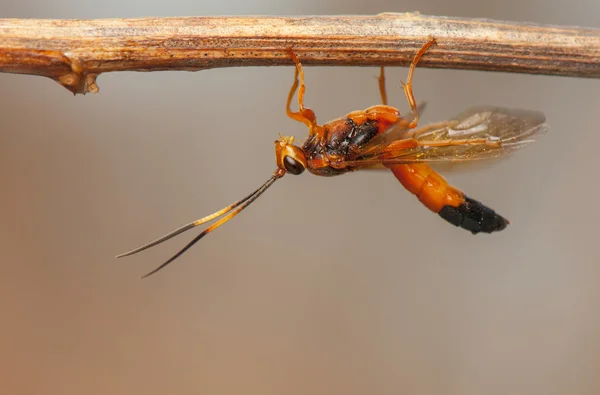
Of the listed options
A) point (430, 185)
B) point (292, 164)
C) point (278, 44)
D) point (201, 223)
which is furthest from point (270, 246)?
point (278, 44)

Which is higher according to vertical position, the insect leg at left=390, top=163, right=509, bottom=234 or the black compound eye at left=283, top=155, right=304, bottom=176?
the insect leg at left=390, top=163, right=509, bottom=234

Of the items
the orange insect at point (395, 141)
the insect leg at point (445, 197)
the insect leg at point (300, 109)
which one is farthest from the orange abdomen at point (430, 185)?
the insect leg at point (300, 109)

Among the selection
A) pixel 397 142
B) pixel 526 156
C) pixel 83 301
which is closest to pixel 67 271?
pixel 83 301

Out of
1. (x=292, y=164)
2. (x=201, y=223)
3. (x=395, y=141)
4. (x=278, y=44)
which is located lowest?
(x=201, y=223)

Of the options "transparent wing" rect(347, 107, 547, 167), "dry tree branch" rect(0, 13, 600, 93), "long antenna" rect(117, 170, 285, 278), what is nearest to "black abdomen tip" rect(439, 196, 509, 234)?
"transparent wing" rect(347, 107, 547, 167)

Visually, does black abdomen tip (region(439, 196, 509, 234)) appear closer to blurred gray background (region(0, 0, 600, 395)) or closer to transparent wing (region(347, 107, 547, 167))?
transparent wing (region(347, 107, 547, 167))

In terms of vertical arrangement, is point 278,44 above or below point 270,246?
above

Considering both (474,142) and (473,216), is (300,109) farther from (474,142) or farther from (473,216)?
(473,216)
